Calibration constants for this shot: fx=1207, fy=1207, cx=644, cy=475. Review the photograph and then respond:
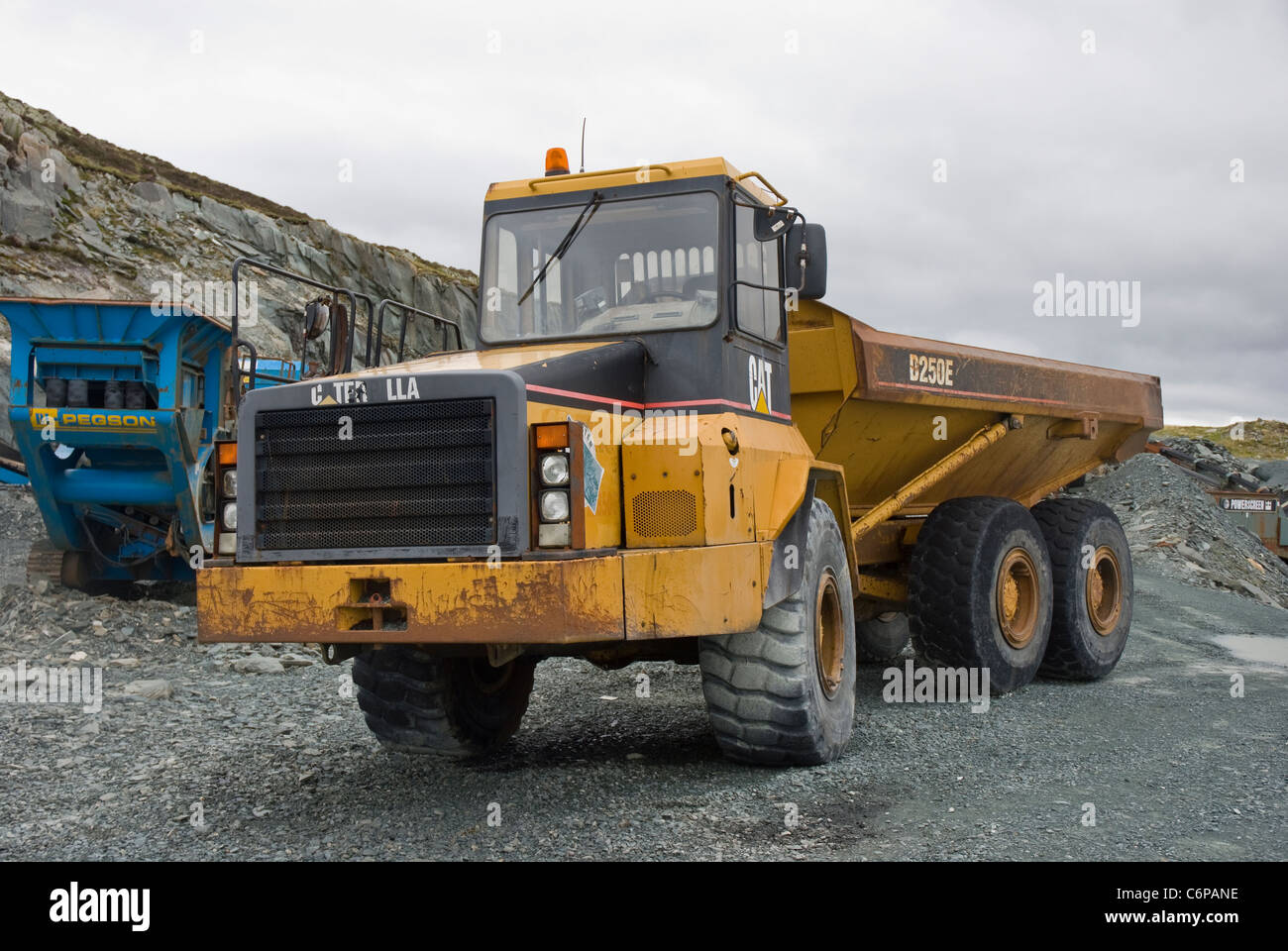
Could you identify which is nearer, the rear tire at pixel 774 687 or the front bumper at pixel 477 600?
the front bumper at pixel 477 600

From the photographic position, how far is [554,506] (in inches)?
188

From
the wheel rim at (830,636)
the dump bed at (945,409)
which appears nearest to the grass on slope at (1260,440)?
the dump bed at (945,409)

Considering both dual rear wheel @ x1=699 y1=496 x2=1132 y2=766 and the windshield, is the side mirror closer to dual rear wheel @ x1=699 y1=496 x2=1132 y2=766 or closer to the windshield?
the windshield

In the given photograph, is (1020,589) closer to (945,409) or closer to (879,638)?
(945,409)

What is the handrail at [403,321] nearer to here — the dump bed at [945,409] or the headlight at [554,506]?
the headlight at [554,506]

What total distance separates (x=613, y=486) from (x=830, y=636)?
6.11 ft

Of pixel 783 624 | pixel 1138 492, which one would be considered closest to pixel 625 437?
pixel 783 624

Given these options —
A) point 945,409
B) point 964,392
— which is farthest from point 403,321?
point 964,392

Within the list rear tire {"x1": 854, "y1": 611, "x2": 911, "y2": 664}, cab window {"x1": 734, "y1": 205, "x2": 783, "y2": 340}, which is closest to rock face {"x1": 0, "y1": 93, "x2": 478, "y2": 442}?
rear tire {"x1": 854, "y1": 611, "x2": 911, "y2": 664}

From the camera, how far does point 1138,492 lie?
21.0 m

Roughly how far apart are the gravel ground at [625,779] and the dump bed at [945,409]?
5.36 feet

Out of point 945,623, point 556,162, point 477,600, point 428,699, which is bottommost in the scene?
point 428,699

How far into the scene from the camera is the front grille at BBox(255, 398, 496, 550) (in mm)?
4781

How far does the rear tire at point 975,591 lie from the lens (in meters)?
7.80
